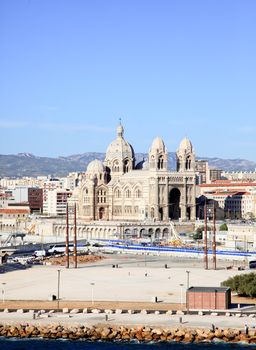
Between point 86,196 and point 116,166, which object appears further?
point 116,166

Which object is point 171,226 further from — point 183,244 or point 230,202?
point 230,202

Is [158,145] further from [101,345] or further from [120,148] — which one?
[101,345]

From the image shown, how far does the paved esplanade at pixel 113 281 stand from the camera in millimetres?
69875

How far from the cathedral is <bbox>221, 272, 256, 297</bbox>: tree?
72789 mm

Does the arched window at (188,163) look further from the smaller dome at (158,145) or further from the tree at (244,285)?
the tree at (244,285)

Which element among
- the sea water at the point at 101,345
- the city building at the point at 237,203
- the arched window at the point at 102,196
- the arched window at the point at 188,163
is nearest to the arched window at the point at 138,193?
the arched window at the point at 102,196

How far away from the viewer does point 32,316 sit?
195 feet

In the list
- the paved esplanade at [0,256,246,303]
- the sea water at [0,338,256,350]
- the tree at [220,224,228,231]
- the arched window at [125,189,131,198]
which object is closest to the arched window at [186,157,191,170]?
the arched window at [125,189,131,198]

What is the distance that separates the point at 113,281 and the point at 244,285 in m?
14.8

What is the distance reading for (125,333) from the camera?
5431 centimetres

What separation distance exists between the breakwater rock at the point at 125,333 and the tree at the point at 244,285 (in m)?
13.0

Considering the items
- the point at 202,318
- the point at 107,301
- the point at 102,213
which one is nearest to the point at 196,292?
the point at 202,318

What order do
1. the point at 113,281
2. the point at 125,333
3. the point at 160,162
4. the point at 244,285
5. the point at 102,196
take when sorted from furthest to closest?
the point at 102,196 → the point at 160,162 → the point at 113,281 → the point at 244,285 → the point at 125,333

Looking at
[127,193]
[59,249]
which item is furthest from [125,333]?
[127,193]
